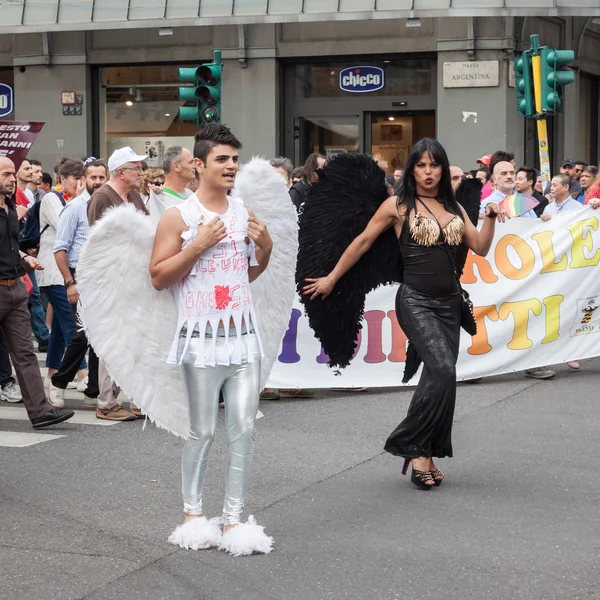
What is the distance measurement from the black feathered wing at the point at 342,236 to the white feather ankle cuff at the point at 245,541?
195 centimetres

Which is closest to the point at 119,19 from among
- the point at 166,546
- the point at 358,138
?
the point at 358,138

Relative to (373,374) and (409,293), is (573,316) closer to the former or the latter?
(373,374)

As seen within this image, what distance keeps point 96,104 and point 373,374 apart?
50.9ft

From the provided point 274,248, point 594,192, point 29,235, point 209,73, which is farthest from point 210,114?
point 274,248

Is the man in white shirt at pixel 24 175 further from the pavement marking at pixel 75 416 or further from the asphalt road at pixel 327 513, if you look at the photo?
the asphalt road at pixel 327 513

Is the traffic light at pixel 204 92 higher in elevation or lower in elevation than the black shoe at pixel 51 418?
higher

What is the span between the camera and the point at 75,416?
9.16 m

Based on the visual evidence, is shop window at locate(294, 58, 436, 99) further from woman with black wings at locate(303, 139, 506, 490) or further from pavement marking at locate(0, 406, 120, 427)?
woman with black wings at locate(303, 139, 506, 490)

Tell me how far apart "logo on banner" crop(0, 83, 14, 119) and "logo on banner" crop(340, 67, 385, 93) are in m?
7.12

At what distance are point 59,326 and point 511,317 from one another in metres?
4.05

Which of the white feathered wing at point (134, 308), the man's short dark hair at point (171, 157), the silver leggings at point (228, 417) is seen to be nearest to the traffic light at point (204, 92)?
the man's short dark hair at point (171, 157)

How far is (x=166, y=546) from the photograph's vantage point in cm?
553

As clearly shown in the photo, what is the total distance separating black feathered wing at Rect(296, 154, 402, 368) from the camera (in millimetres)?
6934

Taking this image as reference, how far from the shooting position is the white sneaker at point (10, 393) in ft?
32.8
